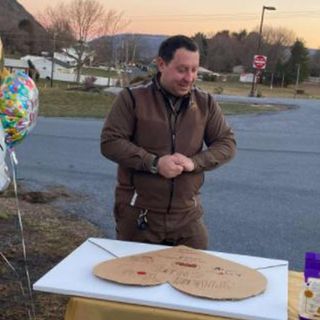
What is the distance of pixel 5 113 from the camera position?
286 cm

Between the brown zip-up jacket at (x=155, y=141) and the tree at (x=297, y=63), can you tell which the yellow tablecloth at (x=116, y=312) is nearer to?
the brown zip-up jacket at (x=155, y=141)

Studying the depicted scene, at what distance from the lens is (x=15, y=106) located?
288cm

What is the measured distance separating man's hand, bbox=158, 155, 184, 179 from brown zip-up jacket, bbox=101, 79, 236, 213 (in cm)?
11

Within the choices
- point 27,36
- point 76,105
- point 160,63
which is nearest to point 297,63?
point 27,36

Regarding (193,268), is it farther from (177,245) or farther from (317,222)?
(317,222)

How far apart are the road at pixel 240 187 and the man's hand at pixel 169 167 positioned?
268cm

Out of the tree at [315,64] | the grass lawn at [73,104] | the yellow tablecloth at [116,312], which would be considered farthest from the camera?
the tree at [315,64]

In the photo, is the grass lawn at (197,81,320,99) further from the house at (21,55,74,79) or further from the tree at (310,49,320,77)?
the tree at (310,49,320,77)

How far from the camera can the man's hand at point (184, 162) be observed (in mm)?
2725

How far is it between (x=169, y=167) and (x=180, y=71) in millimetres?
451

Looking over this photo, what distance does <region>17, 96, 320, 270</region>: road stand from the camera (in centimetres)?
594

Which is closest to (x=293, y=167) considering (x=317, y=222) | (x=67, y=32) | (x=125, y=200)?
(x=317, y=222)

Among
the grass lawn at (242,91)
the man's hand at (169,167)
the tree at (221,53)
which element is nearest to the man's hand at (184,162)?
the man's hand at (169,167)

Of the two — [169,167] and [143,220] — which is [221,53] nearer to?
[143,220]
